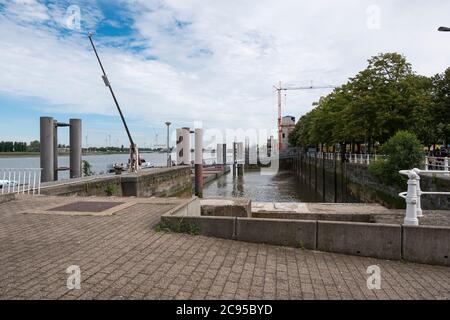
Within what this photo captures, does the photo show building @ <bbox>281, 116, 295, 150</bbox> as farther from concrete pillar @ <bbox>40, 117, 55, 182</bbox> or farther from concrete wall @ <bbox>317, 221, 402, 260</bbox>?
concrete wall @ <bbox>317, 221, 402, 260</bbox>

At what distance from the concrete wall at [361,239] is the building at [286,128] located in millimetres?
136427

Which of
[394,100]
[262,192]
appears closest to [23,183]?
[394,100]

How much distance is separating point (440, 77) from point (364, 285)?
3177 cm

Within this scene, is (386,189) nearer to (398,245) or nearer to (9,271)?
(398,245)

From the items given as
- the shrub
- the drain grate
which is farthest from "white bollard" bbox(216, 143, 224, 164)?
the drain grate

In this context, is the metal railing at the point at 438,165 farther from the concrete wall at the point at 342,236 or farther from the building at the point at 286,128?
the building at the point at 286,128

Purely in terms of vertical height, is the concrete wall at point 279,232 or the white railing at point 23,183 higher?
the white railing at point 23,183

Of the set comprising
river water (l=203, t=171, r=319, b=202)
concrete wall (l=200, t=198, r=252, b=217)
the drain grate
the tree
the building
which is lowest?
river water (l=203, t=171, r=319, b=202)

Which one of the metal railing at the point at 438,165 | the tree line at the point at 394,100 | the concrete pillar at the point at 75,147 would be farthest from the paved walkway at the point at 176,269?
the tree line at the point at 394,100

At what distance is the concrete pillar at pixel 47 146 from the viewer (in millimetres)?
17406

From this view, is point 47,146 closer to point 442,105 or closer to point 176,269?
point 176,269

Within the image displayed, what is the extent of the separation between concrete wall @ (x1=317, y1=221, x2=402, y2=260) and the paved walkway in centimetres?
22

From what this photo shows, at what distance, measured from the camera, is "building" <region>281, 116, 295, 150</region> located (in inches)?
5770
